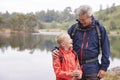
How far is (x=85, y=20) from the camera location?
527 cm

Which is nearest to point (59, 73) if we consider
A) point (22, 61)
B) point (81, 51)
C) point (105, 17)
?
point (81, 51)

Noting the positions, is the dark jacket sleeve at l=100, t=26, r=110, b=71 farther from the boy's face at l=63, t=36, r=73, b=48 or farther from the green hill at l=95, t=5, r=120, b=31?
the green hill at l=95, t=5, r=120, b=31

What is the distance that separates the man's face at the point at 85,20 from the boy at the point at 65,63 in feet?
1.23

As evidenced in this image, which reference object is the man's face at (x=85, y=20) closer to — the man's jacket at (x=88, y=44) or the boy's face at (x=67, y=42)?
the man's jacket at (x=88, y=44)

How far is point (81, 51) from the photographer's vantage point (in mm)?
5375

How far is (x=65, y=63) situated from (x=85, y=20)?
751 mm

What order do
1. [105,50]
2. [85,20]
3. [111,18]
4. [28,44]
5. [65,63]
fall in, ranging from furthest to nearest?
[111,18]
[28,44]
[105,50]
[85,20]
[65,63]

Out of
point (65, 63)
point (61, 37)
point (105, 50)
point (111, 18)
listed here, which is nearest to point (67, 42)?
point (61, 37)

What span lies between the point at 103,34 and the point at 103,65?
19.7 inches

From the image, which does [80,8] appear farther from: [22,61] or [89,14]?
[22,61]

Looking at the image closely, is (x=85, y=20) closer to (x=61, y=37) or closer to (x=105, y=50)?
(x=61, y=37)

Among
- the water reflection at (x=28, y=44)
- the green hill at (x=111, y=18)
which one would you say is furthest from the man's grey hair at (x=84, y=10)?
the green hill at (x=111, y=18)

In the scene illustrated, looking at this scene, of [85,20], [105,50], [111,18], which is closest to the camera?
[85,20]

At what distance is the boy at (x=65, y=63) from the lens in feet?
16.4
